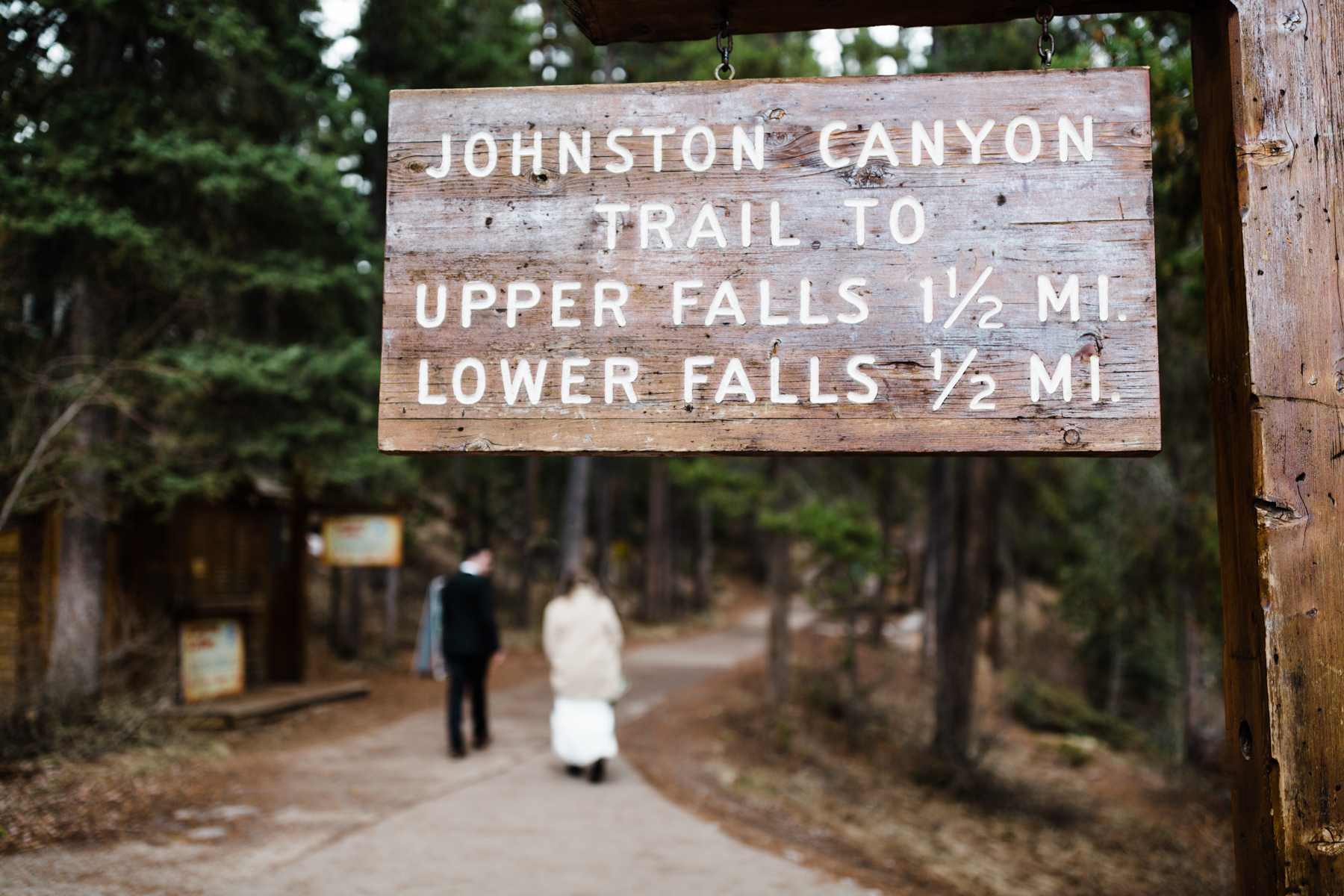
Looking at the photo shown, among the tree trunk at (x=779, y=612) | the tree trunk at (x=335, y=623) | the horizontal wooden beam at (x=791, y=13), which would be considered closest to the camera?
the horizontal wooden beam at (x=791, y=13)

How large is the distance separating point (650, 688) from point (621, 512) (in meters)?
20.8

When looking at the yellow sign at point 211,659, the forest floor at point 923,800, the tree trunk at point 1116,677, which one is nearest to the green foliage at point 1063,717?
the forest floor at point 923,800

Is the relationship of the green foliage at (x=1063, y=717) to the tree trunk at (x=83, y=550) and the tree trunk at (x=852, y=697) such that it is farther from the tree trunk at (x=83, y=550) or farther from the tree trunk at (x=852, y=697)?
the tree trunk at (x=83, y=550)

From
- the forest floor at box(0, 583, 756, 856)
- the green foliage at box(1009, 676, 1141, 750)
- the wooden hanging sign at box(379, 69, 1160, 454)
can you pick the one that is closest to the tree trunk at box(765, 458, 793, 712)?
the forest floor at box(0, 583, 756, 856)

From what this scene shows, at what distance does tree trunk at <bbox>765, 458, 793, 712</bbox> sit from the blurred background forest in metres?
0.05

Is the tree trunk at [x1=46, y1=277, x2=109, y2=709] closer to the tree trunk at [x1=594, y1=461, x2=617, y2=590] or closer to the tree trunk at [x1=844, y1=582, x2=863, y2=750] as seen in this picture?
the tree trunk at [x1=844, y1=582, x2=863, y2=750]

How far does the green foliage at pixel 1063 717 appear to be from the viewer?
1784 cm

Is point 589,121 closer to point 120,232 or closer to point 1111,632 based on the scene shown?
point 120,232

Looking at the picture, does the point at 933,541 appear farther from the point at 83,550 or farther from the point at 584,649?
the point at 83,550

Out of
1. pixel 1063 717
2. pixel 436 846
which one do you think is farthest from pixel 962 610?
pixel 436 846

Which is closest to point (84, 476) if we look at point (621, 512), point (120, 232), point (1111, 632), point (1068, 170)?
point (120, 232)

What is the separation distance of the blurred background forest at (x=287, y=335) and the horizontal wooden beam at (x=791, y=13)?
3.62 metres

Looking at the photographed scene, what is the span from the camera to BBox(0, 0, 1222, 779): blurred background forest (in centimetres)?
899

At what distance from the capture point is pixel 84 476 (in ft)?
31.2
